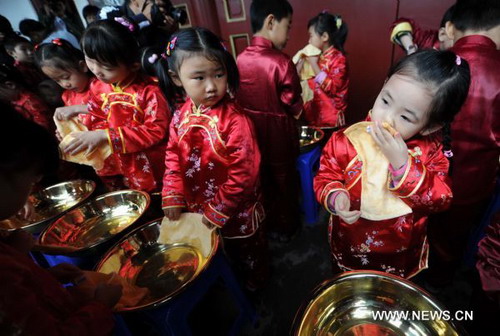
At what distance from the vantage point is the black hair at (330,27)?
99.2 inches

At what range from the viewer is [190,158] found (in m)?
1.40

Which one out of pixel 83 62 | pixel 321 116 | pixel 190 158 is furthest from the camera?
pixel 321 116

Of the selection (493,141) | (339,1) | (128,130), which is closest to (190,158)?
(128,130)

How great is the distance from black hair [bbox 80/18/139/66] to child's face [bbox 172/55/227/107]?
504mm

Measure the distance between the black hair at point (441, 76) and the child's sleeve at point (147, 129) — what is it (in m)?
1.31

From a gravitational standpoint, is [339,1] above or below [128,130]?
above

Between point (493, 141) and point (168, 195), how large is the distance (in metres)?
1.64

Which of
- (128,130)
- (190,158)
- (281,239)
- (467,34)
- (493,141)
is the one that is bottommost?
(281,239)

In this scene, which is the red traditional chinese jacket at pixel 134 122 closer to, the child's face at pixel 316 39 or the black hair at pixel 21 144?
the black hair at pixel 21 144

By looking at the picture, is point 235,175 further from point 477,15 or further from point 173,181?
point 477,15

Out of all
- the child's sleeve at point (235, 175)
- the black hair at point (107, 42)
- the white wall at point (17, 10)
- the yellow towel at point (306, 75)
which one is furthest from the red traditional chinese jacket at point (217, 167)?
the white wall at point (17, 10)

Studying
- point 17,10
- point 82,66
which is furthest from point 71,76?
point 17,10

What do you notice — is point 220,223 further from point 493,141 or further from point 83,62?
point 83,62

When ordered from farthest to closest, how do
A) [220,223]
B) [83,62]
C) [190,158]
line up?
[83,62]
[190,158]
[220,223]
